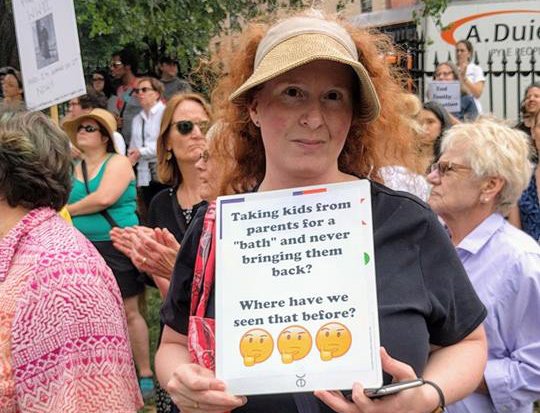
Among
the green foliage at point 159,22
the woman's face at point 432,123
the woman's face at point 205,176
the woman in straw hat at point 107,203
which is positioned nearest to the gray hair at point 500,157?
the woman's face at point 205,176

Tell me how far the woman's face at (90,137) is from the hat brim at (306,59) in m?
4.43

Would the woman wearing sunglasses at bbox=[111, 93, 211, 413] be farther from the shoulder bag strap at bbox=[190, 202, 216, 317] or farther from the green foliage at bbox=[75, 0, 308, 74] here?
the green foliage at bbox=[75, 0, 308, 74]

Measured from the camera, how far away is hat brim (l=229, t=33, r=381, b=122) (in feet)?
7.27

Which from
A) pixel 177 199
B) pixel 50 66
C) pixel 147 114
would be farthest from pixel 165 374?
pixel 147 114

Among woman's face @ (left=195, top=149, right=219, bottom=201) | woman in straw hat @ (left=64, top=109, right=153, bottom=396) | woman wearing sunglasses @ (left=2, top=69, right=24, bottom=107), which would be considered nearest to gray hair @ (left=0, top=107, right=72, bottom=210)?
woman's face @ (left=195, top=149, right=219, bottom=201)

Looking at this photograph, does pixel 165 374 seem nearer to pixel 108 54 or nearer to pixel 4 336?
pixel 4 336

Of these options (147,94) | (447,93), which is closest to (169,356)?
(147,94)

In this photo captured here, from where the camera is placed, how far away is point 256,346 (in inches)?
81.4

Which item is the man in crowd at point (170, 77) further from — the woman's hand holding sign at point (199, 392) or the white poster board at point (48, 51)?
the woman's hand holding sign at point (199, 392)

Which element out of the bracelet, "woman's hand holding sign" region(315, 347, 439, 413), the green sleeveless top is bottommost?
the green sleeveless top

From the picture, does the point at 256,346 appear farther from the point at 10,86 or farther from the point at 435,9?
the point at 435,9

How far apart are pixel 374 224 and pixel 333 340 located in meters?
0.36

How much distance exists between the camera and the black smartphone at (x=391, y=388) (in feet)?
6.41

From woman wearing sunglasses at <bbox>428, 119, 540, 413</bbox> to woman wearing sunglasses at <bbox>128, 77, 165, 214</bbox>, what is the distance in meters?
6.24
